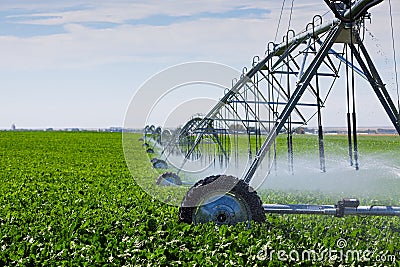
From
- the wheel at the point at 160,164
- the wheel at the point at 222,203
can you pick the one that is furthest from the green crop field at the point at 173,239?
the wheel at the point at 160,164

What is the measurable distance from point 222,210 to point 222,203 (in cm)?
7

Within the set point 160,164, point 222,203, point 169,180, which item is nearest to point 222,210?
point 222,203

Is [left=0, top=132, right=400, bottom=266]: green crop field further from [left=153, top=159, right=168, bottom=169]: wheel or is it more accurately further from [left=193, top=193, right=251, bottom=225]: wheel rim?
[left=153, top=159, right=168, bottom=169]: wheel

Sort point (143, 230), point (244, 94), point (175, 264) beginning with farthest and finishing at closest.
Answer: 1. point (244, 94)
2. point (143, 230)
3. point (175, 264)

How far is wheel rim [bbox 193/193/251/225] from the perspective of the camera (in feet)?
19.4

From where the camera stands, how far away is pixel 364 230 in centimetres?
622

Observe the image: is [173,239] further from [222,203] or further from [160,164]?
[160,164]

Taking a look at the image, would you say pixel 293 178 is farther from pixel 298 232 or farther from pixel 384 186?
pixel 298 232

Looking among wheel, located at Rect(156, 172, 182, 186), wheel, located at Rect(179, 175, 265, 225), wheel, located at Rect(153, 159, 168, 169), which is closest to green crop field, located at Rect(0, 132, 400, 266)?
wheel, located at Rect(179, 175, 265, 225)

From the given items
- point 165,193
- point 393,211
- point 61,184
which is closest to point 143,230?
point 393,211

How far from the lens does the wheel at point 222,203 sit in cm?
588

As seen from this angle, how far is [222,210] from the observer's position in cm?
600

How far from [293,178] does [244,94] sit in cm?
174

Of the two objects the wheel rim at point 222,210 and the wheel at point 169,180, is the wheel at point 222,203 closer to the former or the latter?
the wheel rim at point 222,210
